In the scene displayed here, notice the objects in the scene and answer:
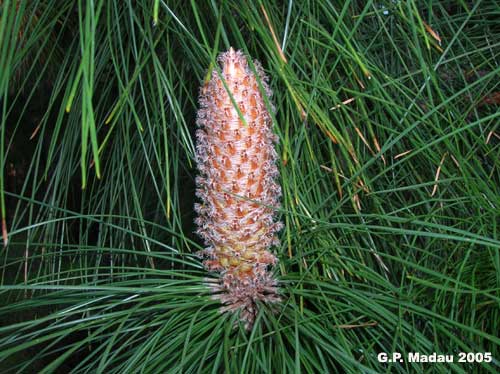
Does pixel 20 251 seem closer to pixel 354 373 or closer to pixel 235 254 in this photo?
pixel 235 254

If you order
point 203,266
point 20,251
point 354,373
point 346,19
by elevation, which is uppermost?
point 346,19

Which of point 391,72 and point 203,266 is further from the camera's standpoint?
point 391,72

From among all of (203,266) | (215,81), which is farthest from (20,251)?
(215,81)

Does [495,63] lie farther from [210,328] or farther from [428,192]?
[210,328]

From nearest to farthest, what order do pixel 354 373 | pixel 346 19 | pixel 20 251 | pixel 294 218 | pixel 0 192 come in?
pixel 0 192, pixel 354 373, pixel 294 218, pixel 346 19, pixel 20 251

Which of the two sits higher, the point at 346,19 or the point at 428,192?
the point at 346,19

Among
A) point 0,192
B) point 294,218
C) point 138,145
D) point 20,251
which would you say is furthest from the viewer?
point 20,251

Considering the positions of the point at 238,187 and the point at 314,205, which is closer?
the point at 238,187
